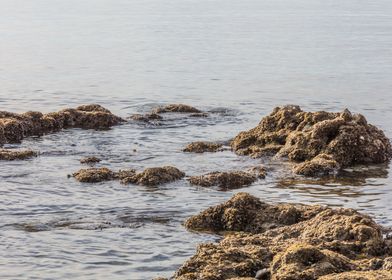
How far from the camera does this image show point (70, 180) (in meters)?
19.2

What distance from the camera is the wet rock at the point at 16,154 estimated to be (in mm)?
21362

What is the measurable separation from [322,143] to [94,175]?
19.8ft

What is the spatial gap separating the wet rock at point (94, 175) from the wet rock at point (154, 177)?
1.25ft

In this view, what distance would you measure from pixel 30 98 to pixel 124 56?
68.2 ft

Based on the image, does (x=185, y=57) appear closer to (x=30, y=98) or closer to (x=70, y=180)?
(x=30, y=98)

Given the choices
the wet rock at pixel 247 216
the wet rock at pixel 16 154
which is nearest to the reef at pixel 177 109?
the wet rock at pixel 16 154

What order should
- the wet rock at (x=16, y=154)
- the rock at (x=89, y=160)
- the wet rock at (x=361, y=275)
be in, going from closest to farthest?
1. the wet rock at (x=361, y=275)
2. the rock at (x=89, y=160)
3. the wet rock at (x=16, y=154)

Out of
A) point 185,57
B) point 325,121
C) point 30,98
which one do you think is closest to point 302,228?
point 325,121

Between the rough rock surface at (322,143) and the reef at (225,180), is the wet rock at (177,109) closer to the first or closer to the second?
the rough rock surface at (322,143)

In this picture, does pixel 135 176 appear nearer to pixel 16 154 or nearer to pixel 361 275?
pixel 16 154

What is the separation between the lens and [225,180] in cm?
1894

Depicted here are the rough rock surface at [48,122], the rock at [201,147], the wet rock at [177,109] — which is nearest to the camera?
the rock at [201,147]

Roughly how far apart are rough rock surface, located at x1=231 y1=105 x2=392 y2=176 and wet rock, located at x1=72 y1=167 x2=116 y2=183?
4.42 meters

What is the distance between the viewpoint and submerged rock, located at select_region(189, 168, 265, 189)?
61.7 ft
